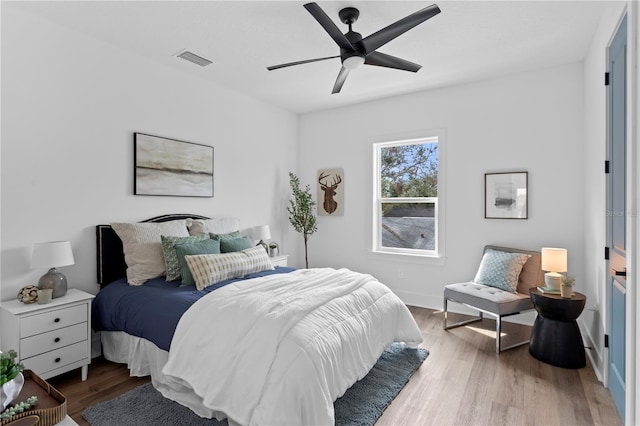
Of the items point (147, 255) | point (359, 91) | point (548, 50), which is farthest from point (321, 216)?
point (548, 50)

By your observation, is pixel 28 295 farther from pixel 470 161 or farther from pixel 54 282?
pixel 470 161

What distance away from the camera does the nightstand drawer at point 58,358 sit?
7.57 feet

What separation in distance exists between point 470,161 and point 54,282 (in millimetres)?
4220

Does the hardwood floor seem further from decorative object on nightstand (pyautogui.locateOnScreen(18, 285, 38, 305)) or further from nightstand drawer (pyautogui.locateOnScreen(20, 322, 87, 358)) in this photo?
decorative object on nightstand (pyautogui.locateOnScreen(18, 285, 38, 305))

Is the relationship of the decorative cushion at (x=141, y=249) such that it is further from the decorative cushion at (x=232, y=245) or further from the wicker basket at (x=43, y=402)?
the wicker basket at (x=43, y=402)

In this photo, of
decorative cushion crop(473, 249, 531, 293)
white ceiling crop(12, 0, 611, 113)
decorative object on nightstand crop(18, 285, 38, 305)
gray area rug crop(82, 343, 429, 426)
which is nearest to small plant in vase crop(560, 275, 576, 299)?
decorative cushion crop(473, 249, 531, 293)

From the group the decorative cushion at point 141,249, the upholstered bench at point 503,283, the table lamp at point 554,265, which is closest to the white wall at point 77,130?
the decorative cushion at point 141,249

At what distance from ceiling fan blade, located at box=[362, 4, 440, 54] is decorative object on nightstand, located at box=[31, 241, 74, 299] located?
8.70ft

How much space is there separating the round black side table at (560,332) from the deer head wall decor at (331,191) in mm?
2806

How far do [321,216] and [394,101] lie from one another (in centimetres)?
195

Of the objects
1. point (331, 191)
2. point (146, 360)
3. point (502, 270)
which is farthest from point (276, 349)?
point (331, 191)

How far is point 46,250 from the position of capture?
2.44m

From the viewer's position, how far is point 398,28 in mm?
2268

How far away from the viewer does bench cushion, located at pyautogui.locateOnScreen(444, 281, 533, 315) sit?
306 cm
